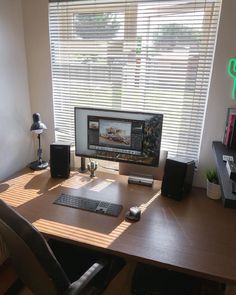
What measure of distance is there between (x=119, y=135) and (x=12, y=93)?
2.96 feet

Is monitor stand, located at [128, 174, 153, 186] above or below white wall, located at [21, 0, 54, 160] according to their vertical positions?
below

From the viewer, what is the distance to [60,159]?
5.72 feet

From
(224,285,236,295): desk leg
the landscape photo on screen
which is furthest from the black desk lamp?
(224,285,236,295): desk leg

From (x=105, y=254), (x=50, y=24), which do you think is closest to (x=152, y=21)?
(x=50, y=24)

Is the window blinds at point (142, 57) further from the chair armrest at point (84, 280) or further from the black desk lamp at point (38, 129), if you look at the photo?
the chair armrest at point (84, 280)

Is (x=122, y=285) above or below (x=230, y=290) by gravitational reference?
below

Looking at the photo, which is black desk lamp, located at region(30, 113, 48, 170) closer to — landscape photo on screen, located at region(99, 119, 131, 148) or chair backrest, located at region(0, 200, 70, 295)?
landscape photo on screen, located at region(99, 119, 131, 148)

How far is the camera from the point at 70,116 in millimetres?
2012

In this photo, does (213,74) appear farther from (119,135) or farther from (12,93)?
(12,93)

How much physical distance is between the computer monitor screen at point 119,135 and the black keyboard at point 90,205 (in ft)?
1.23

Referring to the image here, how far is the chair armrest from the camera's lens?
975 mm

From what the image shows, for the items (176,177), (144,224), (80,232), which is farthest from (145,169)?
(80,232)

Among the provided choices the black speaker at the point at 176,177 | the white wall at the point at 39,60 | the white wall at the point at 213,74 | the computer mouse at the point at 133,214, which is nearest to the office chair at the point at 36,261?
the computer mouse at the point at 133,214

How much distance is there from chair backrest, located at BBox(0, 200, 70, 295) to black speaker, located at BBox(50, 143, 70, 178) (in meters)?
0.80
